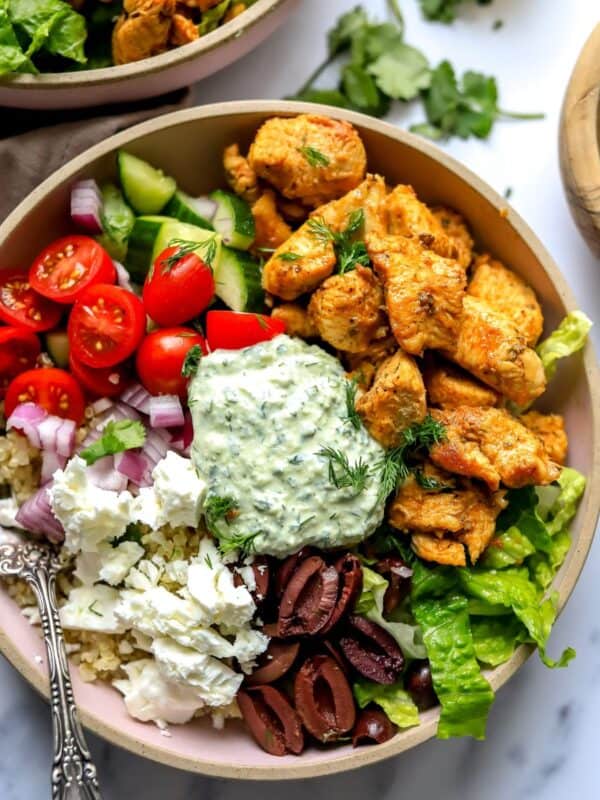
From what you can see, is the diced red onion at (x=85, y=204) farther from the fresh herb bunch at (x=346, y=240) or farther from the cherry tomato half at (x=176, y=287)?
the fresh herb bunch at (x=346, y=240)

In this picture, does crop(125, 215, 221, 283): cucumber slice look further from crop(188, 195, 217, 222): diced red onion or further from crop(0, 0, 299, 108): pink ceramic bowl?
crop(0, 0, 299, 108): pink ceramic bowl

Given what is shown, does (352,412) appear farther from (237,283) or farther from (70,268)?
(70,268)

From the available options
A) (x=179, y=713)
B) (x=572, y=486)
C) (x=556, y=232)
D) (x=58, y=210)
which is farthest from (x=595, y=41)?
(x=179, y=713)

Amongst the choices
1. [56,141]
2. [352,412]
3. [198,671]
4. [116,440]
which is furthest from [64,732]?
[56,141]

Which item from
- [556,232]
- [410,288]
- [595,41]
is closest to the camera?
[410,288]

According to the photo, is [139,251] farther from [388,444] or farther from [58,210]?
[388,444]

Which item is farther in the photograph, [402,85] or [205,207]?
[402,85]

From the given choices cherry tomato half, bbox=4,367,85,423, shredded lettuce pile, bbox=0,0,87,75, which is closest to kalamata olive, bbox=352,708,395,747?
cherry tomato half, bbox=4,367,85,423

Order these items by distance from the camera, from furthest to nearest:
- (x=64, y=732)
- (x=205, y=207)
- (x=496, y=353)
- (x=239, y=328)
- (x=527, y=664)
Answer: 1. (x=527, y=664)
2. (x=205, y=207)
3. (x=239, y=328)
4. (x=496, y=353)
5. (x=64, y=732)
